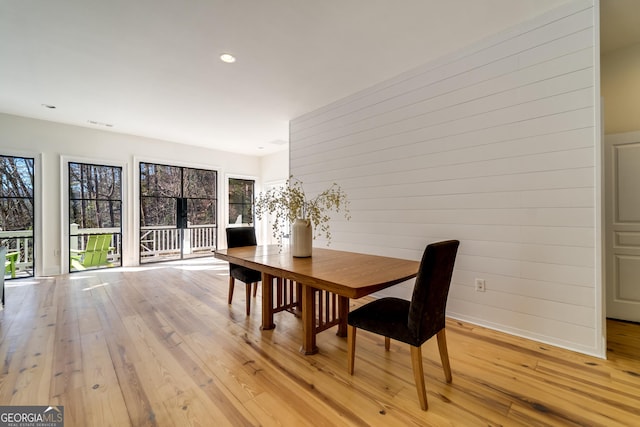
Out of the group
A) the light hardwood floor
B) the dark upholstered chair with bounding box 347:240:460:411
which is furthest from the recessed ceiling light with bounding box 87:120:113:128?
the dark upholstered chair with bounding box 347:240:460:411

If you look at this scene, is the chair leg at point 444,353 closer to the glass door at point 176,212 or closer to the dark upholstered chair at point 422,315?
the dark upholstered chair at point 422,315

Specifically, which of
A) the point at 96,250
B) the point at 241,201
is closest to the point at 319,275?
the point at 96,250

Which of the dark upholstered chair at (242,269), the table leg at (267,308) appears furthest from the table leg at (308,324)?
the dark upholstered chair at (242,269)

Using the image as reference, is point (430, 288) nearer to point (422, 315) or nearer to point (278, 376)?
point (422, 315)

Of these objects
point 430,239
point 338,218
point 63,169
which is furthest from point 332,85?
point 63,169

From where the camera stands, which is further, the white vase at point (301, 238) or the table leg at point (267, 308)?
the table leg at point (267, 308)

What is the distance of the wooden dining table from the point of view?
1.62m

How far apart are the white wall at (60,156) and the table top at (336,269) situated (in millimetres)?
4209

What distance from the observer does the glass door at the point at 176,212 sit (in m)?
5.96

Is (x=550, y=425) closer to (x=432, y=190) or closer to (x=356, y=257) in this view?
(x=356, y=257)

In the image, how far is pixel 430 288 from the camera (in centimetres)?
154

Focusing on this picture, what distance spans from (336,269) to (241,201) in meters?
5.91

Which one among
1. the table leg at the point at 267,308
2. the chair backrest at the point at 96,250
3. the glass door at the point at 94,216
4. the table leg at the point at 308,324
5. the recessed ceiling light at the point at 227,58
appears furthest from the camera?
the chair backrest at the point at 96,250

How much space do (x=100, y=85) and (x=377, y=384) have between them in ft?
14.9
